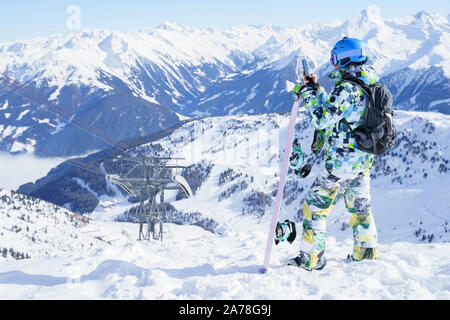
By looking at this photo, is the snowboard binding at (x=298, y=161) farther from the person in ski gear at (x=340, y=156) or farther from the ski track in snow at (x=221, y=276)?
the ski track in snow at (x=221, y=276)

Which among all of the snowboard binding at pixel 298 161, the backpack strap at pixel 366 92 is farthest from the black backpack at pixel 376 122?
the snowboard binding at pixel 298 161

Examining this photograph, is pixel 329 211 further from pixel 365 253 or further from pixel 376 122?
pixel 376 122

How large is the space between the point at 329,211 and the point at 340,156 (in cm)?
98

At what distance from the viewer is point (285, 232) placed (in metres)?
6.64

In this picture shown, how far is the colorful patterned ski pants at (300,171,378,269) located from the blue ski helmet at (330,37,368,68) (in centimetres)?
182

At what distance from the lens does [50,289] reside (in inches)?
241

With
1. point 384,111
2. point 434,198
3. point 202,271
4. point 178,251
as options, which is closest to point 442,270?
point 384,111

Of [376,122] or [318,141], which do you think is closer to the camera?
[376,122]

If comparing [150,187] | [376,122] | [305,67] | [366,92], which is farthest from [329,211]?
[150,187]

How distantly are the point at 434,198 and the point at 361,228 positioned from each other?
508ft

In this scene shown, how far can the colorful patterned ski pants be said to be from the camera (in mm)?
6609

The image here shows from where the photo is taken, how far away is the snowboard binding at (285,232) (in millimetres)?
6641

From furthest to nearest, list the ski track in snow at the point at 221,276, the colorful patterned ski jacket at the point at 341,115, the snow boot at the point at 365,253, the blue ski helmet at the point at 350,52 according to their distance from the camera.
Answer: the snow boot at the point at 365,253 < the blue ski helmet at the point at 350,52 < the colorful patterned ski jacket at the point at 341,115 < the ski track in snow at the point at 221,276
